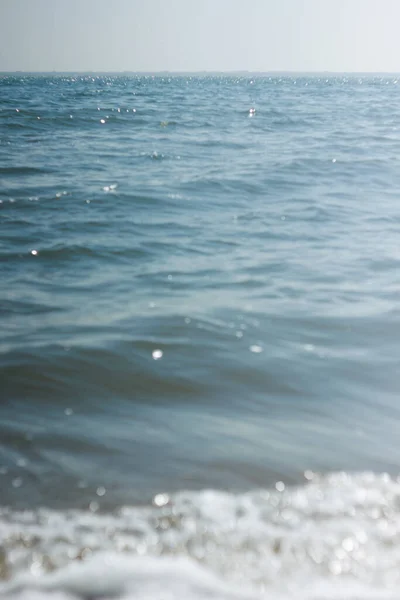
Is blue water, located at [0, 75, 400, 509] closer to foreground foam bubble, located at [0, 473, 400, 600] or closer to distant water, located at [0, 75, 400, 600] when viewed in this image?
distant water, located at [0, 75, 400, 600]

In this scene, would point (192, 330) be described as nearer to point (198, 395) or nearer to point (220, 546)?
point (198, 395)

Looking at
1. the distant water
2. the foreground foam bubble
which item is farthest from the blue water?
the foreground foam bubble

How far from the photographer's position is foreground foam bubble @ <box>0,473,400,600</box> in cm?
226

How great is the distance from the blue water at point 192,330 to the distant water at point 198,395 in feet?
0.05

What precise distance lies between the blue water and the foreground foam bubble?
16cm

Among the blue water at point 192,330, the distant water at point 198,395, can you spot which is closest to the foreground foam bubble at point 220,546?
the distant water at point 198,395

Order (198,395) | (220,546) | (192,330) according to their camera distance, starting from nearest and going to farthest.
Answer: (220,546)
(198,395)
(192,330)

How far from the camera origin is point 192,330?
15.0ft

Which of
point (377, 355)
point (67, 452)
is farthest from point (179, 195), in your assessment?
point (67, 452)

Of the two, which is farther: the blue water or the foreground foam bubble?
the blue water

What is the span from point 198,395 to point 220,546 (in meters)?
1.38

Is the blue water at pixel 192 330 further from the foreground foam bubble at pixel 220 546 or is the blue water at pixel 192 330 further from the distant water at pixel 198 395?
the foreground foam bubble at pixel 220 546

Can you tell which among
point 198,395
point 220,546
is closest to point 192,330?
point 198,395

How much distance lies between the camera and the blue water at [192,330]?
3.12 meters
